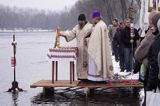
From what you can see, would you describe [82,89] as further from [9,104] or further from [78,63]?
[9,104]

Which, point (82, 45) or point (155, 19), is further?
point (82, 45)

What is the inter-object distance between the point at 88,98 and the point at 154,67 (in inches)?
212

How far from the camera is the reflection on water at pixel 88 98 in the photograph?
1259 cm

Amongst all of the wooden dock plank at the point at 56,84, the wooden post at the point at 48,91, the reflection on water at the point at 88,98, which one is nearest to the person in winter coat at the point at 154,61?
the reflection on water at the point at 88,98

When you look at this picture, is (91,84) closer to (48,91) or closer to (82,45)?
(82,45)

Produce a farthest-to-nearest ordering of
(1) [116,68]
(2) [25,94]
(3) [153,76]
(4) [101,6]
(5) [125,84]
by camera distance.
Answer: (4) [101,6] → (1) [116,68] → (2) [25,94] → (5) [125,84] → (3) [153,76]

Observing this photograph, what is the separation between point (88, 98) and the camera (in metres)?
13.3

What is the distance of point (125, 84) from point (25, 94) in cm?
291

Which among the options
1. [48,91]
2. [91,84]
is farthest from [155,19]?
[48,91]

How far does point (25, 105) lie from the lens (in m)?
12.7

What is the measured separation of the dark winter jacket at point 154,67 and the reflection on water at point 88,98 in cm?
426

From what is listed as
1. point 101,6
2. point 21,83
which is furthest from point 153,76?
point 101,6

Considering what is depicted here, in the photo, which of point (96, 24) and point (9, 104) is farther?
point (96, 24)

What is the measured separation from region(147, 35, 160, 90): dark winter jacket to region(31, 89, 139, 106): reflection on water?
4.26m
